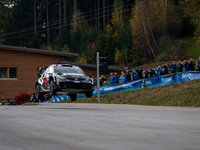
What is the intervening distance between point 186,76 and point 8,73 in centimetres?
2503

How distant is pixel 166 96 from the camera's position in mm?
25484

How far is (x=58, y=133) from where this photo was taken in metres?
6.83

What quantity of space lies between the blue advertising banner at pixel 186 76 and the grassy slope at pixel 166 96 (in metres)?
0.39

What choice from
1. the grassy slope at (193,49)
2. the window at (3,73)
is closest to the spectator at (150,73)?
the window at (3,73)

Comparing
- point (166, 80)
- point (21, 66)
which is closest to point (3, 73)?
point (21, 66)

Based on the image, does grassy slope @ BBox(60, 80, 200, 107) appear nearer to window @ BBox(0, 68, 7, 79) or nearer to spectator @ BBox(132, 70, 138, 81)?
spectator @ BBox(132, 70, 138, 81)

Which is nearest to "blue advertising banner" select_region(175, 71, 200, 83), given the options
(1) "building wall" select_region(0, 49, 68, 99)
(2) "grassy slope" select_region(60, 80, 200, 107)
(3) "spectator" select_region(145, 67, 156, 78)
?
(2) "grassy slope" select_region(60, 80, 200, 107)

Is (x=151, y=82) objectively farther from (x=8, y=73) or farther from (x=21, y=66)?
(x=8, y=73)

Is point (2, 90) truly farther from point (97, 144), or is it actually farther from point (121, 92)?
point (97, 144)

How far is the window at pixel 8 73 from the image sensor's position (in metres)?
42.8

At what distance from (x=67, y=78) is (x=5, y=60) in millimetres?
26495

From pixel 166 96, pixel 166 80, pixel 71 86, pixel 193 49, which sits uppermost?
pixel 193 49

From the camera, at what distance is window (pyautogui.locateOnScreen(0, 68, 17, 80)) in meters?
42.8

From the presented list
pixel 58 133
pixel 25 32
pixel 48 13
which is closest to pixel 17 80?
pixel 58 133
